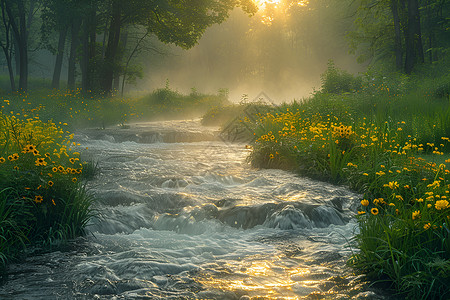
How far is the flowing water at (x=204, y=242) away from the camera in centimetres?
363

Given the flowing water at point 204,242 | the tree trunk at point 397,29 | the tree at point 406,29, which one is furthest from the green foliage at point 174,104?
the flowing water at point 204,242

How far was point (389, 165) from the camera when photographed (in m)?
6.39

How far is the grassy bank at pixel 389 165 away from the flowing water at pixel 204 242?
0.35 meters

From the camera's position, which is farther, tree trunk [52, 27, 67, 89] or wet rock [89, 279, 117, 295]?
tree trunk [52, 27, 67, 89]

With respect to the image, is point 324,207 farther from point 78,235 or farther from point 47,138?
point 47,138

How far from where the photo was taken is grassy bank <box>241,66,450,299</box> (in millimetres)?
3582

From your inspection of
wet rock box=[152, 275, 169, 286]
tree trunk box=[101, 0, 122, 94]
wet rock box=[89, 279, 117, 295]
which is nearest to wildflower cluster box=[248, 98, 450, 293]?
wet rock box=[152, 275, 169, 286]

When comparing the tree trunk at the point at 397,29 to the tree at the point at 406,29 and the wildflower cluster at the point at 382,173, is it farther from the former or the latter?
the wildflower cluster at the point at 382,173

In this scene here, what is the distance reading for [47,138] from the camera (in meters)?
6.32

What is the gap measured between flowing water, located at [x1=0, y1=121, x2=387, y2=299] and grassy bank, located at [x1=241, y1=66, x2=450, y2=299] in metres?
0.35

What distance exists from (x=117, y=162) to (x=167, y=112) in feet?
49.3

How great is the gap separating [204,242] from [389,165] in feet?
10.7

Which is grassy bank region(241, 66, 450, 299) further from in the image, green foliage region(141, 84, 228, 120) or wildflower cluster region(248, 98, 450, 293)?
green foliage region(141, 84, 228, 120)

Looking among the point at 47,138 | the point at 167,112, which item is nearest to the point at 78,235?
the point at 47,138
